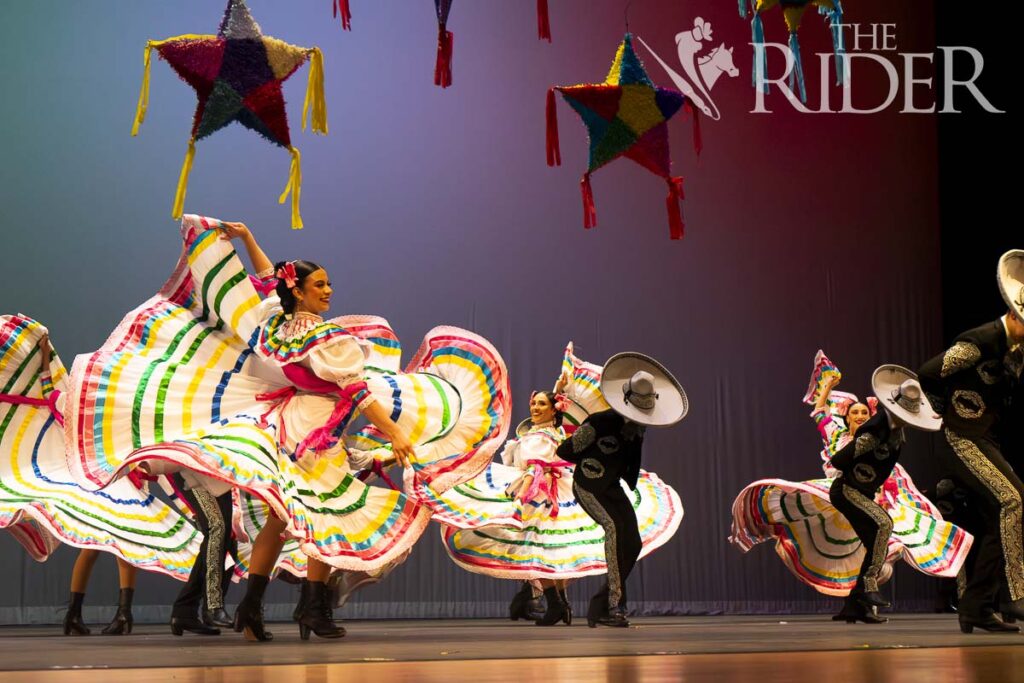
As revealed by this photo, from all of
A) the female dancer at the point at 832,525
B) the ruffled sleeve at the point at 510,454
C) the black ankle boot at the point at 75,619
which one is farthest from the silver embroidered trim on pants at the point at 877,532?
the black ankle boot at the point at 75,619

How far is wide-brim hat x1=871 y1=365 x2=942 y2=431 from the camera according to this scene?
19.3 ft

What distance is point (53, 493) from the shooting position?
214 inches

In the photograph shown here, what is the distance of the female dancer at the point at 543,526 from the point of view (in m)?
6.03

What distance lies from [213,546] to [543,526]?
79.4 inches

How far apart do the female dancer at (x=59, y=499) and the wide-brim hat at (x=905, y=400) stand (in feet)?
10.1

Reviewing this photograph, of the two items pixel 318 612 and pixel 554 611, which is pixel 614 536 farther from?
pixel 318 612

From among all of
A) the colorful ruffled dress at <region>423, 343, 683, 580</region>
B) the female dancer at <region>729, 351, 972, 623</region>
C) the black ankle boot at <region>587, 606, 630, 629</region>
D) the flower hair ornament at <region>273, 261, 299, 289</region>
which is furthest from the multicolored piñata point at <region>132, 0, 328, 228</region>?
the female dancer at <region>729, 351, 972, 623</region>

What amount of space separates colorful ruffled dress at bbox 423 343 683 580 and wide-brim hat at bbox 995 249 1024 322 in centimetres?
221

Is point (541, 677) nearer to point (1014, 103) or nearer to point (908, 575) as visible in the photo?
point (1014, 103)

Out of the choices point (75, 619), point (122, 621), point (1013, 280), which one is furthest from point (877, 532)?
point (75, 619)

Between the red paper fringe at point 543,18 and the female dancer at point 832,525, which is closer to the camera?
the red paper fringe at point 543,18

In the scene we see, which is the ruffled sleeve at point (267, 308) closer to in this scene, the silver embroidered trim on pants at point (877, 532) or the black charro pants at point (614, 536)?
the black charro pants at point (614, 536)

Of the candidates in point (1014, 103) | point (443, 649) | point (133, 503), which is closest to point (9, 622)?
point (133, 503)

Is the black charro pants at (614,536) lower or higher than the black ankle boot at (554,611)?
higher
